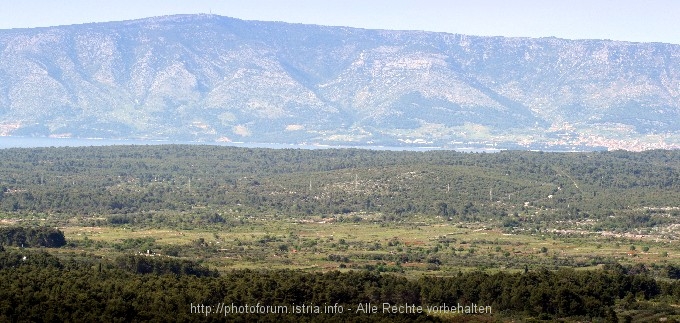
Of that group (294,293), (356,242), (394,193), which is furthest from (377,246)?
(394,193)

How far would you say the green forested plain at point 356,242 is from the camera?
2830 inches

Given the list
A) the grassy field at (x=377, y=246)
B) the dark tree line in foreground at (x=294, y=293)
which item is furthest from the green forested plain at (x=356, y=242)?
the grassy field at (x=377, y=246)

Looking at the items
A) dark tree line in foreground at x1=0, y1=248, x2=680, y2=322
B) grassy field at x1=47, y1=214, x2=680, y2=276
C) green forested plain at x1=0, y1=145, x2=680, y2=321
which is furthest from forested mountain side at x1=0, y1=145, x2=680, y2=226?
dark tree line in foreground at x1=0, y1=248, x2=680, y2=322

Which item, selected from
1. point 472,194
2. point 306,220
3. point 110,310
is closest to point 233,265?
point 110,310

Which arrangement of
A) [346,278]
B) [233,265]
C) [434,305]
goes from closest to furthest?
1. [434,305]
2. [346,278]
3. [233,265]

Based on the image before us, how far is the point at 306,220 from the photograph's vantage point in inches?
6142

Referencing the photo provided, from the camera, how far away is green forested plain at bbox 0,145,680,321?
71875 mm

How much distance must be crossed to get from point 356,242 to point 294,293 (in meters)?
55.2

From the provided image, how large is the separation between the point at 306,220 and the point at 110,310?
91997mm

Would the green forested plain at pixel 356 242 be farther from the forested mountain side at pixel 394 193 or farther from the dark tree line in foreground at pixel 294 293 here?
the forested mountain side at pixel 394 193

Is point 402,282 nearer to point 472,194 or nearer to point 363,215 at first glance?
point 363,215

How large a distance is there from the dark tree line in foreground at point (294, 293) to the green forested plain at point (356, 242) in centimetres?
15

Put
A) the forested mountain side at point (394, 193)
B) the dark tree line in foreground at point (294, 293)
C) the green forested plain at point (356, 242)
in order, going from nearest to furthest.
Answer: the dark tree line in foreground at point (294, 293) < the green forested plain at point (356, 242) < the forested mountain side at point (394, 193)

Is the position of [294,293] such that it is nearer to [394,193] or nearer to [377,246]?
[377,246]
